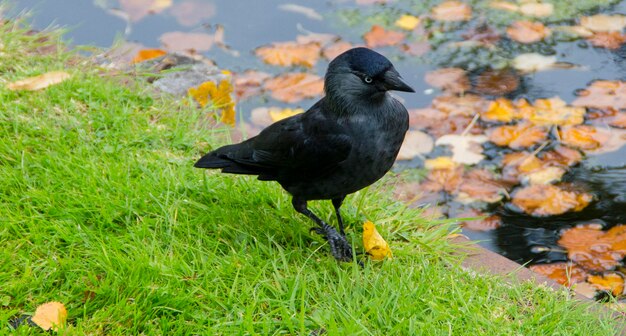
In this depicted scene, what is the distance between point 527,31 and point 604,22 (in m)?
0.57

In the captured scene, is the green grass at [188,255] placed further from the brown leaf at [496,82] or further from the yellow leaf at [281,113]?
the brown leaf at [496,82]

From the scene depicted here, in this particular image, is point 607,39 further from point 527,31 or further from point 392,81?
point 392,81

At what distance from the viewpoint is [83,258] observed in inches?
117

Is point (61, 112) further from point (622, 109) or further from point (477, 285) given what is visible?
point (622, 109)

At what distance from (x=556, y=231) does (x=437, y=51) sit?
74.3 inches

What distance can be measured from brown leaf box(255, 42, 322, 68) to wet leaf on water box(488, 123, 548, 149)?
142 cm

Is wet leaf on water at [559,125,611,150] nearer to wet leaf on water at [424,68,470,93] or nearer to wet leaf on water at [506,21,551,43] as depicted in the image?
wet leaf on water at [424,68,470,93]

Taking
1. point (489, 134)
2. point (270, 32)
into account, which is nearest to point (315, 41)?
point (270, 32)

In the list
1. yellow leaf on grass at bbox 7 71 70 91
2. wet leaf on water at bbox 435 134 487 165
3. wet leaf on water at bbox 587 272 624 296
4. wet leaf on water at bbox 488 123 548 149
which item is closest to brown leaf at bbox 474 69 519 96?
wet leaf on water at bbox 488 123 548 149

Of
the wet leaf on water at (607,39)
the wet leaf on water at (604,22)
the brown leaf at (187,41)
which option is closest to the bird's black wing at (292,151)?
the brown leaf at (187,41)

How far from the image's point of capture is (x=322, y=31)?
550 cm

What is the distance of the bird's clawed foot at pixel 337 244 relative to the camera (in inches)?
123

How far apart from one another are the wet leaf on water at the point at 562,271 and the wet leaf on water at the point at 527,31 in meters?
2.23

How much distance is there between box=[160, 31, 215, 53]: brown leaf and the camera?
17.5 feet
